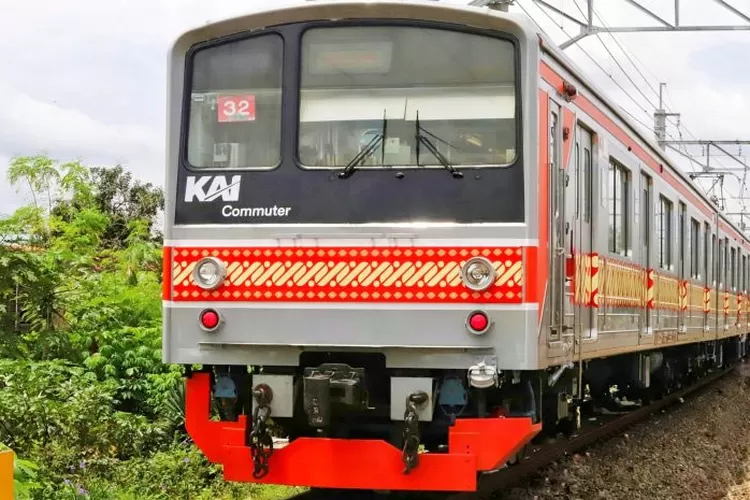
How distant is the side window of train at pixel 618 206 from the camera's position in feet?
29.9

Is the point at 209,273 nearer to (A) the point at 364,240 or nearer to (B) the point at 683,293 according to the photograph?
(A) the point at 364,240

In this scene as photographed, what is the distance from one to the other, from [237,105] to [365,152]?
0.89 m

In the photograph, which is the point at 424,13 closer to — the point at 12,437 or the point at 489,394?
the point at 489,394

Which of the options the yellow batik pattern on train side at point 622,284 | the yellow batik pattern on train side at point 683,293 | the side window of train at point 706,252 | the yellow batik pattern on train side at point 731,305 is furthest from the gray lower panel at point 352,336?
the yellow batik pattern on train side at point 731,305

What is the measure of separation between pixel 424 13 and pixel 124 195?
Result: 31319 millimetres

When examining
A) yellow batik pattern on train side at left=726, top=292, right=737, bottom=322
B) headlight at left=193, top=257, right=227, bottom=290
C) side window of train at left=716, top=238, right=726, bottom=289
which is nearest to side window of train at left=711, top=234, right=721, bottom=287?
side window of train at left=716, top=238, right=726, bottom=289

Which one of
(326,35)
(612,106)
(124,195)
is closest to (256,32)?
(326,35)

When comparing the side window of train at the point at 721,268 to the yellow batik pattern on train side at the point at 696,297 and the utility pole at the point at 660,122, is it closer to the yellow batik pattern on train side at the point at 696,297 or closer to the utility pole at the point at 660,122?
the yellow batik pattern on train side at the point at 696,297

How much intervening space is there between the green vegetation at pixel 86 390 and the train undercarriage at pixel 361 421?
3.42 feet

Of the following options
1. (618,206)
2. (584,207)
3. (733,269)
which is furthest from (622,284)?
(733,269)

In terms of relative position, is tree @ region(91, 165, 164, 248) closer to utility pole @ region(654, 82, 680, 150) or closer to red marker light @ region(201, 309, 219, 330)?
utility pole @ region(654, 82, 680, 150)

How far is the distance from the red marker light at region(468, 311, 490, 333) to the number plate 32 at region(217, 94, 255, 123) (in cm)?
184

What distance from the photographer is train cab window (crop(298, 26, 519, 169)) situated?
635cm

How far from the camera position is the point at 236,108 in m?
6.67
